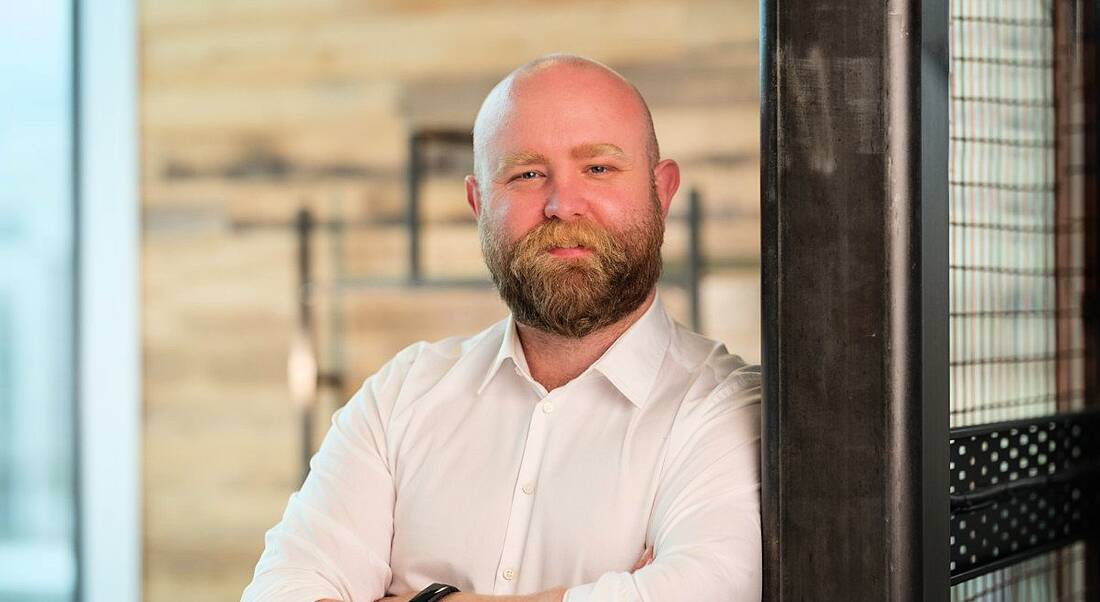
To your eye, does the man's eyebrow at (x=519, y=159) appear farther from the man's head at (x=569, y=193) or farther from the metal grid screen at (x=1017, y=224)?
the metal grid screen at (x=1017, y=224)

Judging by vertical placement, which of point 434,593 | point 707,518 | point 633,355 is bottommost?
point 434,593

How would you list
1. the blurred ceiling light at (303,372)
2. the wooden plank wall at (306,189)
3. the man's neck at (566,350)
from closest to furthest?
the man's neck at (566,350) → the wooden plank wall at (306,189) → the blurred ceiling light at (303,372)

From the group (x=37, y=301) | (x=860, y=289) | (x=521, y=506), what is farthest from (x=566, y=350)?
(x=37, y=301)

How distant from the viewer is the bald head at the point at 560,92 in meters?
1.62

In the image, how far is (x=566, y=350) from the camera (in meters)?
1.73

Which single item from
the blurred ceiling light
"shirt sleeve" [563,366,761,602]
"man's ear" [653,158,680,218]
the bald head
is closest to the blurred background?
the blurred ceiling light

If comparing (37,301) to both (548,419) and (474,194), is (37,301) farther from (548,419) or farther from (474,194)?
(548,419)

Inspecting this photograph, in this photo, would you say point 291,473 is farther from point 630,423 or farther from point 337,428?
point 630,423

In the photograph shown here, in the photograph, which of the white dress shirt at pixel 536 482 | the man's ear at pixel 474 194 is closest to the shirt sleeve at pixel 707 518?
the white dress shirt at pixel 536 482

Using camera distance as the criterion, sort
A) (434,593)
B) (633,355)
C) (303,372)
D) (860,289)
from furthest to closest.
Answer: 1. (303,372)
2. (633,355)
3. (434,593)
4. (860,289)

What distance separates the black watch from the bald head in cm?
56

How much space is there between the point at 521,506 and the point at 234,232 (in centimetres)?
244

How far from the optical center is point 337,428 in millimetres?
1790

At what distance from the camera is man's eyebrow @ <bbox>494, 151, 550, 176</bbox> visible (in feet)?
5.29
